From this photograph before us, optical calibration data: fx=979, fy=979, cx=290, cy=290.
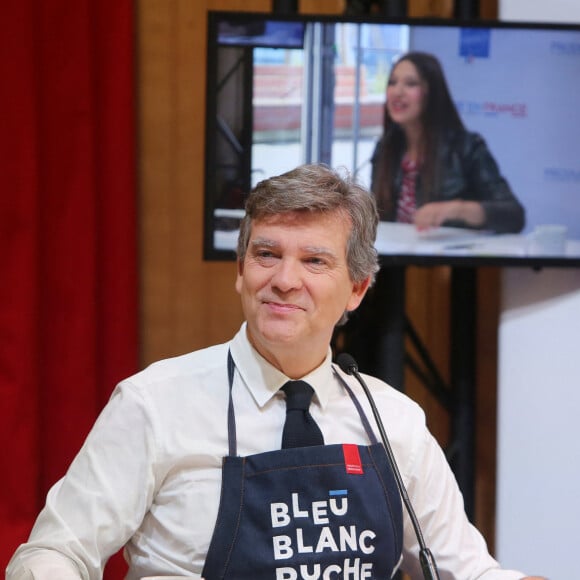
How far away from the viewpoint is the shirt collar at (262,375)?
156 centimetres

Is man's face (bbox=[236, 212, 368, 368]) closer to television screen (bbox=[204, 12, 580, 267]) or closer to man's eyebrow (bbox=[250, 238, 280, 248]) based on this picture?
man's eyebrow (bbox=[250, 238, 280, 248])

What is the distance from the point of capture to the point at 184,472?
1492 millimetres

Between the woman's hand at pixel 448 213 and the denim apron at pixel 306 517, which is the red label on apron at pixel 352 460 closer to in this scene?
the denim apron at pixel 306 517

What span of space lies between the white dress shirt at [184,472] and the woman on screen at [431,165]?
103cm

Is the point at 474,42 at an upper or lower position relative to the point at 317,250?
upper

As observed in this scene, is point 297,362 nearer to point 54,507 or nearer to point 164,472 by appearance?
point 164,472

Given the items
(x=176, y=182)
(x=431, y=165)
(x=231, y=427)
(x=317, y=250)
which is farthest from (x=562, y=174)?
(x=231, y=427)

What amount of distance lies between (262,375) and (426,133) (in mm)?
1230

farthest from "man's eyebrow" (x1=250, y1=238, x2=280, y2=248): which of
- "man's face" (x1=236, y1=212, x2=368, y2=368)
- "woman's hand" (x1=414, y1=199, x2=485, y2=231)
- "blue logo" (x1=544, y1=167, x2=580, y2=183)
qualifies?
"blue logo" (x1=544, y1=167, x2=580, y2=183)

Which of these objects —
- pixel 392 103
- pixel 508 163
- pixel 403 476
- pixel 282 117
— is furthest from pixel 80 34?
pixel 403 476

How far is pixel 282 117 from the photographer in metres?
2.53

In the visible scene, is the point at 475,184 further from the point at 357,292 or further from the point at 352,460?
the point at 352,460

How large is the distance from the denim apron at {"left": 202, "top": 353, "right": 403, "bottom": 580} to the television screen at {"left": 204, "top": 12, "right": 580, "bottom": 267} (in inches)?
43.5

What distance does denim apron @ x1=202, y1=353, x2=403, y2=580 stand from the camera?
1.43 metres
